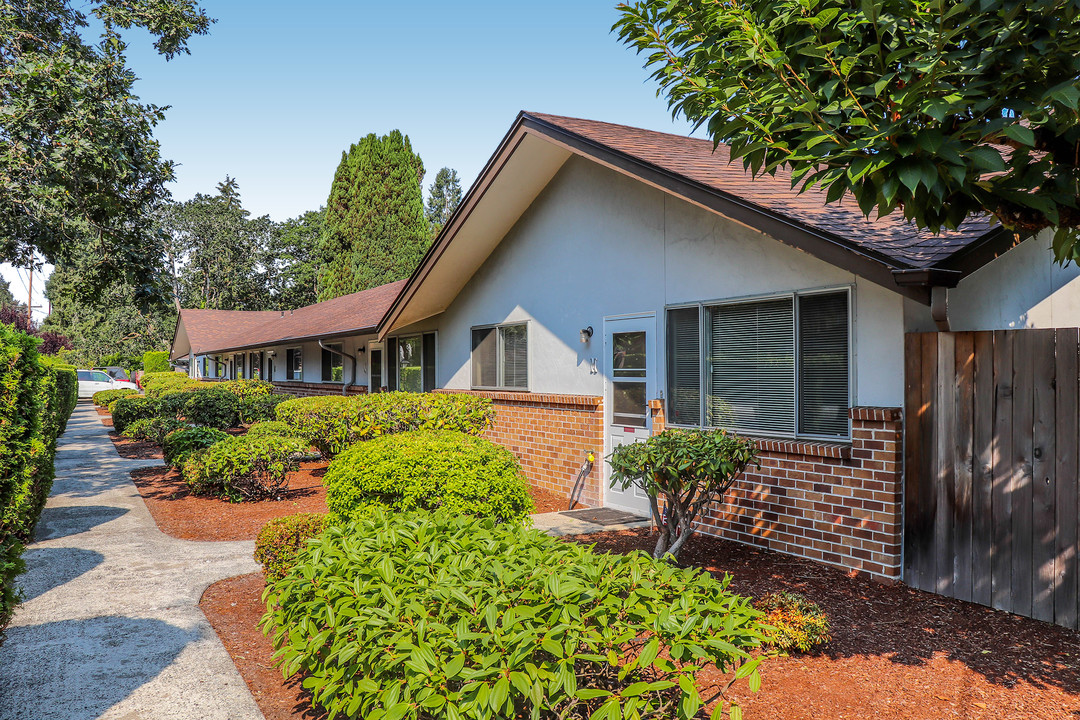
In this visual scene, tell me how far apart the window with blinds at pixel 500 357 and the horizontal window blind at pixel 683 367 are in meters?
3.50

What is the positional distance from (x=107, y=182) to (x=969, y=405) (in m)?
11.6

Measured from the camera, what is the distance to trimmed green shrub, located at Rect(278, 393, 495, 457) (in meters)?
11.0

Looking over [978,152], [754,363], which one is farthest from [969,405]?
[978,152]

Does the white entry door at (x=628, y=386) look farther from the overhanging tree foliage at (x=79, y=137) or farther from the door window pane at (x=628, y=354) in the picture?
the overhanging tree foliage at (x=79, y=137)

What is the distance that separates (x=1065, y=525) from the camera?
463 cm

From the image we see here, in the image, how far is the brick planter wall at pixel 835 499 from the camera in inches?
217

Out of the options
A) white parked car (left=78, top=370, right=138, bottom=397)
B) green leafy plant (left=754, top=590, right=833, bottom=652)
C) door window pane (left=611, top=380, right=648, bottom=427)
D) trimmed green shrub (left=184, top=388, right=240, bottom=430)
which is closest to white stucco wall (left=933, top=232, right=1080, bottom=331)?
green leafy plant (left=754, top=590, right=833, bottom=652)

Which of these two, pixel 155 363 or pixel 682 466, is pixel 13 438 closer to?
pixel 682 466

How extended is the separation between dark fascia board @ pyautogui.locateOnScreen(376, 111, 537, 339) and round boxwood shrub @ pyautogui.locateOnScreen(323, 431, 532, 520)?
4896mm

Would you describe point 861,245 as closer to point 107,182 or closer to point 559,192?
point 559,192

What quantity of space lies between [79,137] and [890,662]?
10952 mm

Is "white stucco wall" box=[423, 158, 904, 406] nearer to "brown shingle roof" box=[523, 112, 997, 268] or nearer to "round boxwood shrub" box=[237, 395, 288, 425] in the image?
"brown shingle roof" box=[523, 112, 997, 268]

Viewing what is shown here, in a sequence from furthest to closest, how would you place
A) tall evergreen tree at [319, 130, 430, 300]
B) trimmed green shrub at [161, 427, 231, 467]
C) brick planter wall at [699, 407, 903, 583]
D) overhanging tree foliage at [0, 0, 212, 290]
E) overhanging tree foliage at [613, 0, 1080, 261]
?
tall evergreen tree at [319, 130, 430, 300] → trimmed green shrub at [161, 427, 231, 467] → overhanging tree foliage at [0, 0, 212, 290] → brick planter wall at [699, 407, 903, 583] → overhanging tree foliage at [613, 0, 1080, 261]

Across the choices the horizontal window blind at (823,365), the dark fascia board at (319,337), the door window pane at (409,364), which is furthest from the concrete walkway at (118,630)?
the door window pane at (409,364)
